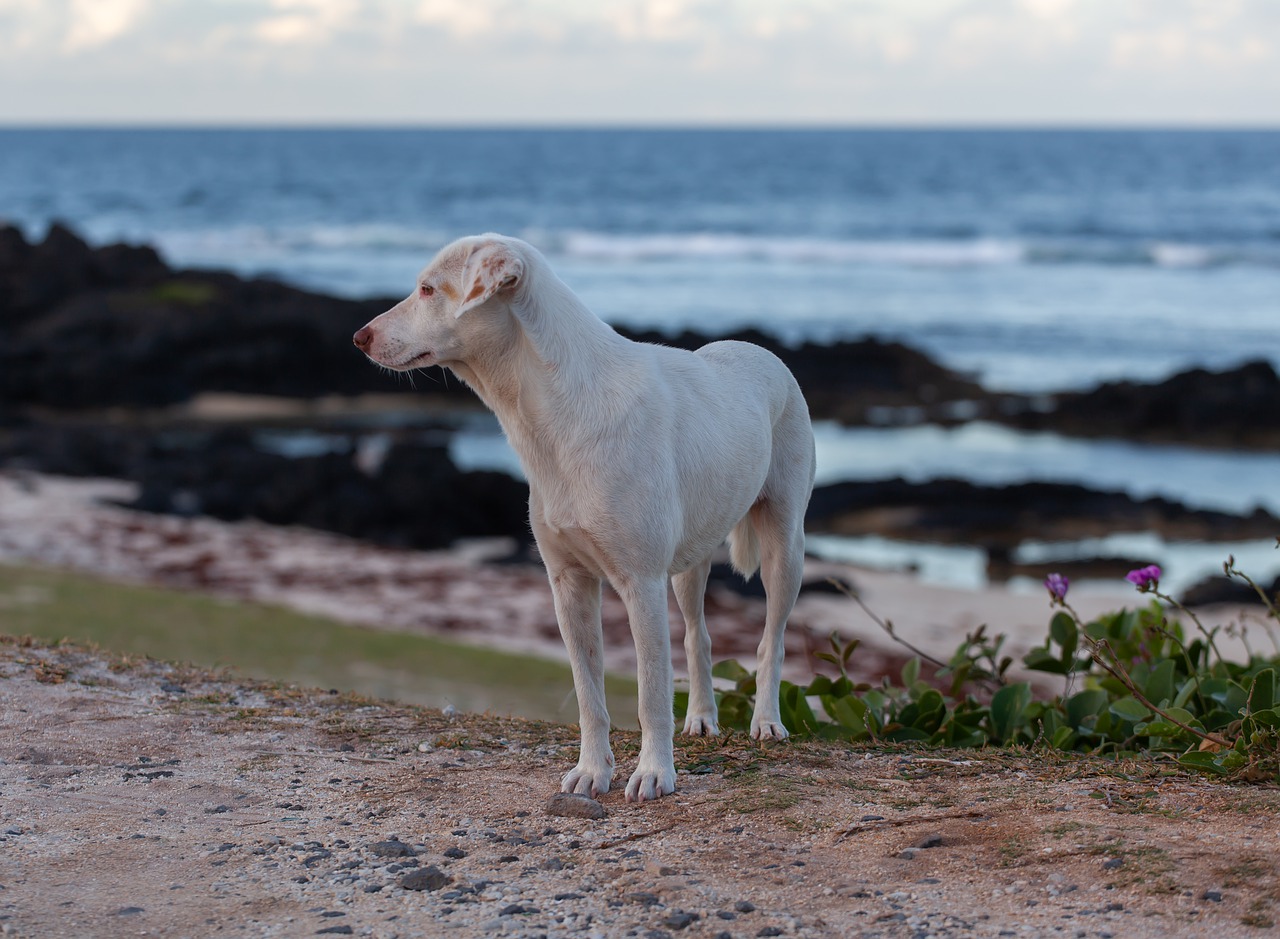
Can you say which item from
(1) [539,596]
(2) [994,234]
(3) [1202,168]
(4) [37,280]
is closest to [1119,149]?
(3) [1202,168]

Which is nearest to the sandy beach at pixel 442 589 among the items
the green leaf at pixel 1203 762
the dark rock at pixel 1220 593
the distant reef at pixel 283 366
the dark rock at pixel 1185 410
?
the dark rock at pixel 1220 593

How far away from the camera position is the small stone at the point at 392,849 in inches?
171

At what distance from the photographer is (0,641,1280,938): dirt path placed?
386 cm

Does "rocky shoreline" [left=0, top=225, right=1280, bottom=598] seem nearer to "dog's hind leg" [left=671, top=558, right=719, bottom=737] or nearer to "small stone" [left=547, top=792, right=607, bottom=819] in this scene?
"dog's hind leg" [left=671, top=558, right=719, bottom=737]

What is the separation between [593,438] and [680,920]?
1642mm

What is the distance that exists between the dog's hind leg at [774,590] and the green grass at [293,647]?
3568 mm

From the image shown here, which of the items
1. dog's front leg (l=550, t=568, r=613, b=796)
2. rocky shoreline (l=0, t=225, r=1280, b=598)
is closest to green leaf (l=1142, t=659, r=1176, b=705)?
dog's front leg (l=550, t=568, r=613, b=796)

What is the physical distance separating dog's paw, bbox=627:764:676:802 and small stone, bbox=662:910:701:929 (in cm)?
91

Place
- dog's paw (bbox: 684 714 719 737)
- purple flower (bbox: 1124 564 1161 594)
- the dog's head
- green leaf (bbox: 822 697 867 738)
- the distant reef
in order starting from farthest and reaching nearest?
the distant reef < green leaf (bbox: 822 697 867 738) < dog's paw (bbox: 684 714 719 737) < purple flower (bbox: 1124 564 1161 594) < the dog's head

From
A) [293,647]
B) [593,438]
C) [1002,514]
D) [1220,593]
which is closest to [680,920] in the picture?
[593,438]

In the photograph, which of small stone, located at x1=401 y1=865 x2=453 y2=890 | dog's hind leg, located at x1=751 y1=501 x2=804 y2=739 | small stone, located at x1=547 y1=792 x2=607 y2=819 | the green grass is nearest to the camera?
small stone, located at x1=401 y1=865 x2=453 y2=890

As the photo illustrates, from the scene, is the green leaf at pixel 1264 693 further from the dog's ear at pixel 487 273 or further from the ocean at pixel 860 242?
the ocean at pixel 860 242

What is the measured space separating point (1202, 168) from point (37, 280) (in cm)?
9173

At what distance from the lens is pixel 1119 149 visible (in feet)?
433
